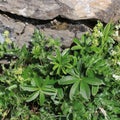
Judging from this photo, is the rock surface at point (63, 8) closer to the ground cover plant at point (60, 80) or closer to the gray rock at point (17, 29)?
the gray rock at point (17, 29)

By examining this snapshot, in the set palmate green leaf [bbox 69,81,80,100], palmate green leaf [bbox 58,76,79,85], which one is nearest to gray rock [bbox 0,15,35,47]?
palmate green leaf [bbox 58,76,79,85]

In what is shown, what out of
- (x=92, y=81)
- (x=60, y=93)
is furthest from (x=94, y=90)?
(x=60, y=93)

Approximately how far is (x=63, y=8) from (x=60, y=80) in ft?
3.29

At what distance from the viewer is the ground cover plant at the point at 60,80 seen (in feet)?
15.8

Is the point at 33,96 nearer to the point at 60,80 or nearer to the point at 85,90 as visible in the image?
the point at 60,80

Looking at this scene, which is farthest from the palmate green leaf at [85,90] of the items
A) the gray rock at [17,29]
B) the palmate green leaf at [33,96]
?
the gray rock at [17,29]

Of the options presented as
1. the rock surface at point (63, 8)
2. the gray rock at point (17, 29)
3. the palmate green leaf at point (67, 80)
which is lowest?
the palmate green leaf at point (67, 80)

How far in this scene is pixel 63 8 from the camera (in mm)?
5383

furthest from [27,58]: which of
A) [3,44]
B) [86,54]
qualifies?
[86,54]

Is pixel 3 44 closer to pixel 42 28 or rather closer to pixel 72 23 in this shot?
pixel 42 28

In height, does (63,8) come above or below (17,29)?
above

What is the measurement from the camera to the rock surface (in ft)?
17.3

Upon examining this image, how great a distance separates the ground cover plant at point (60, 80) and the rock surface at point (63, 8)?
318 millimetres

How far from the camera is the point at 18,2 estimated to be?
17.4 feet
